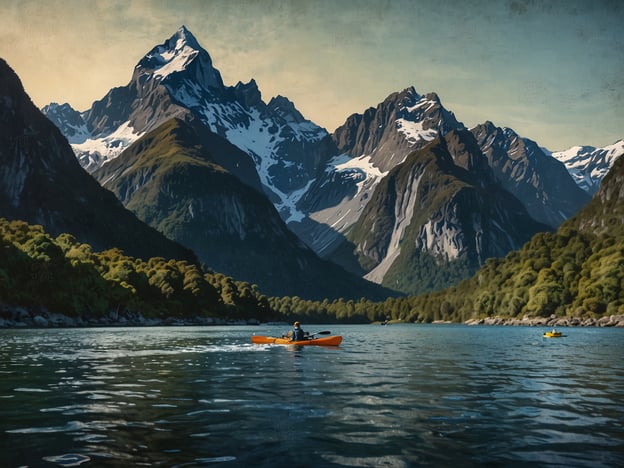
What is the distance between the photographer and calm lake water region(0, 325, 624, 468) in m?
20.4

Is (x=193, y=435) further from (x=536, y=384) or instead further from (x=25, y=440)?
(x=536, y=384)

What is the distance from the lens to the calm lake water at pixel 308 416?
20.4 m

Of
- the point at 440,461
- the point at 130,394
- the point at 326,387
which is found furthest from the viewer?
the point at 326,387

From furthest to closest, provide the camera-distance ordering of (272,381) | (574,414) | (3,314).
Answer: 1. (3,314)
2. (272,381)
3. (574,414)

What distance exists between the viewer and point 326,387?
38844 millimetres

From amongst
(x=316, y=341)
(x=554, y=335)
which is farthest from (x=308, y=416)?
(x=554, y=335)

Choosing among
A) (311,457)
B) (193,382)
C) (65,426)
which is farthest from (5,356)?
(311,457)

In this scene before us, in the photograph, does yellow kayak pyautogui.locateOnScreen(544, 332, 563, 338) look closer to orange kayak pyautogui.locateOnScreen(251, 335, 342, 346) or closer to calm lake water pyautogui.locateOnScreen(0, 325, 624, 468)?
orange kayak pyautogui.locateOnScreen(251, 335, 342, 346)

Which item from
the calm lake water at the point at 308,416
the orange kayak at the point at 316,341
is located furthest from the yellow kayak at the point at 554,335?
the calm lake water at the point at 308,416

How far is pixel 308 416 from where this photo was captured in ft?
91.5

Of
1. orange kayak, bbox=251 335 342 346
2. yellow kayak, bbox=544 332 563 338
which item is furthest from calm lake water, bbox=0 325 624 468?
yellow kayak, bbox=544 332 563 338

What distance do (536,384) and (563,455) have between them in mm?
21438

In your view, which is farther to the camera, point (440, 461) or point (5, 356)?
point (5, 356)

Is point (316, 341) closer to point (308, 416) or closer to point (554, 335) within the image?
point (308, 416)
